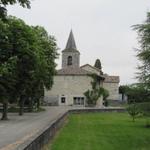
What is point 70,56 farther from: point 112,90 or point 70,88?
point 70,88

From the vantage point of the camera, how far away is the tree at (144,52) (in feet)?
89.0

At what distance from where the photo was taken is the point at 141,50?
91.7 ft

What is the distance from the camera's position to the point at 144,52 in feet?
89.7

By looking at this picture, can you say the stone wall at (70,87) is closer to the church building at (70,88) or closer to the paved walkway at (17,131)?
the church building at (70,88)

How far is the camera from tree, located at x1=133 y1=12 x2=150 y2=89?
2714 cm

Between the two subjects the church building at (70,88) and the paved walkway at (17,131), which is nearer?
the paved walkway at (17,131)

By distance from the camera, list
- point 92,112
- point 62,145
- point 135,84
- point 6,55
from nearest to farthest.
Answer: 1. point 62,145
2. point 135,84
3. point 6,55
4. point 92,112

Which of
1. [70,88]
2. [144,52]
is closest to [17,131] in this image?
[144,52]

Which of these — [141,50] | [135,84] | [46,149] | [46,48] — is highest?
[46,48]

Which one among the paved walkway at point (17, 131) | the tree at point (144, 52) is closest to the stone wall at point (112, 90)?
the paved walkway at point (17, 131)

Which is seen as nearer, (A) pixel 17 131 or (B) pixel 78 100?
(A) pixel 17 131

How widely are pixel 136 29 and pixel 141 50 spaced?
121 cm

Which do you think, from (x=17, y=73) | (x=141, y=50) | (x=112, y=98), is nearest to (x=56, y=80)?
(x=112, y=98)

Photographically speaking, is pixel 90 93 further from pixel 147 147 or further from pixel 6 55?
pixel 147 147
